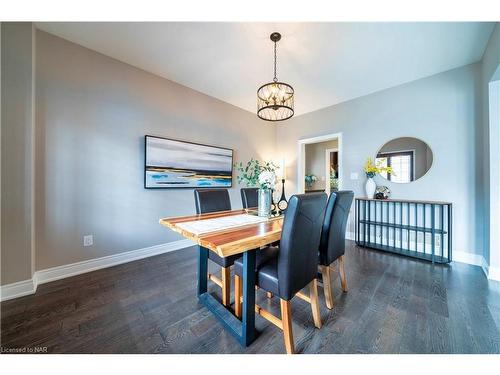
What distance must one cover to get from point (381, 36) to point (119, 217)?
3.67 metres

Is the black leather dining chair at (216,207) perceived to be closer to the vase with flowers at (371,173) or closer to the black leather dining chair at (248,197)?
the black leather dining chair at (248,197)

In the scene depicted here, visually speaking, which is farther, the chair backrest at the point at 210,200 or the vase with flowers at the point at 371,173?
the vase with flowers at the point at 371,173

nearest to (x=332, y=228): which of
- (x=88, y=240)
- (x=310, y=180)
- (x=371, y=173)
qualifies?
(x=371, y=173)

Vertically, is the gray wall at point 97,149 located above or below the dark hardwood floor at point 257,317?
above

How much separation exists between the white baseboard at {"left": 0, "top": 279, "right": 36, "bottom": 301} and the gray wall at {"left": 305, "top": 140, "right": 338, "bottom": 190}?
592 cm

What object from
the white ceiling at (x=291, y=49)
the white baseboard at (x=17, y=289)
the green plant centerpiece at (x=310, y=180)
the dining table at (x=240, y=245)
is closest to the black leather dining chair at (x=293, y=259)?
the dining table at (x=240, y=245)

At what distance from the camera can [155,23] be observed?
6.03ft

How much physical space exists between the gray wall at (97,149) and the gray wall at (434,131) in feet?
9.87

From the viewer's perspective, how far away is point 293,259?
1.12 meters

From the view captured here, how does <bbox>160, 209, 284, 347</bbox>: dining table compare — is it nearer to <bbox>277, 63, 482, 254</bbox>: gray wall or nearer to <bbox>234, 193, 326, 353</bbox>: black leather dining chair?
<bbox>234, 193, 326, 353</bbox>: black leather dining chair

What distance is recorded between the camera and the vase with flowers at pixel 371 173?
3068 mm

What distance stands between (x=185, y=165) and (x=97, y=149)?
1.10m
